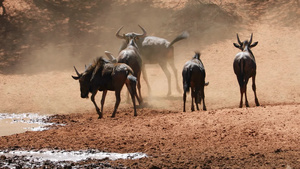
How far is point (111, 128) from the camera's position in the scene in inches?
455

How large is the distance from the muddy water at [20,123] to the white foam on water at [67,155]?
279 centimetres

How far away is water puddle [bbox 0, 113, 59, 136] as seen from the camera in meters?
12.7

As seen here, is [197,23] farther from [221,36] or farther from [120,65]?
[120,65]

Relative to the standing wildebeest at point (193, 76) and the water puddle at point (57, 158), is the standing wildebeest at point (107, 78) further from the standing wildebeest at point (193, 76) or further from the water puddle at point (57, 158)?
the water puddle at point (57, 158)

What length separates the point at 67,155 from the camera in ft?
30.8

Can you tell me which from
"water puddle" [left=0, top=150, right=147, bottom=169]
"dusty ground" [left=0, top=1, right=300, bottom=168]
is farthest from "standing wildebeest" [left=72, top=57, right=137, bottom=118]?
"water puddle" [left=0, top=150, right=147, bottom=169]

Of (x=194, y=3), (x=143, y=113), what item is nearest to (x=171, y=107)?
(x=143, y=113)

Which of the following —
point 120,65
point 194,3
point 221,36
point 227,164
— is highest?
point 194,3

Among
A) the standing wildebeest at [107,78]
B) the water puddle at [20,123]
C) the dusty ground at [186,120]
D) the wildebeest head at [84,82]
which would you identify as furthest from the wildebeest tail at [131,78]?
the water puddle at [20,123]

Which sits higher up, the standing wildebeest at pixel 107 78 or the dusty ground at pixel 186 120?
the standing wildebeest at pixel 107 78

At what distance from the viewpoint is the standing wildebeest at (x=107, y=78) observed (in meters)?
13.6

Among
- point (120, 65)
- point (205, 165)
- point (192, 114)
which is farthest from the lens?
point (120, 65)

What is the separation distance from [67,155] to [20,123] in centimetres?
488

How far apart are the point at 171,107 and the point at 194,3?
1165cm
